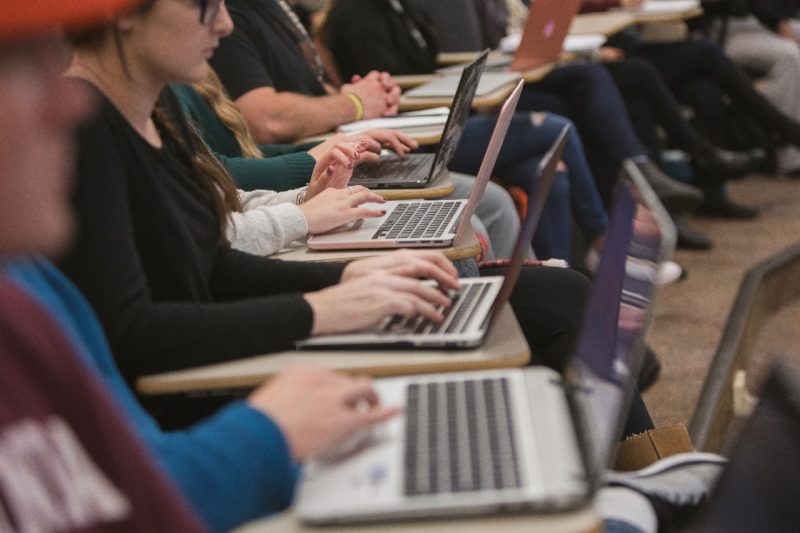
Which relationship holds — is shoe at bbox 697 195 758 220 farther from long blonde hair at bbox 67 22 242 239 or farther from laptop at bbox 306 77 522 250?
long blonde hair at bbox 67 22 242 239

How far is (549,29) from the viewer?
10.9 ft

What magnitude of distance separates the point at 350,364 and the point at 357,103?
5.29 feet

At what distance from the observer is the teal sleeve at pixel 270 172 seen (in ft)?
7.05

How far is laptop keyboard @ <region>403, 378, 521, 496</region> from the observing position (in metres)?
0.93

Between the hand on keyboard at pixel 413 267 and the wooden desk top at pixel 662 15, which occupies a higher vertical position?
the hand on keyboard at pixel 413 267

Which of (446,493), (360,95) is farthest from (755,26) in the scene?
(446,493)

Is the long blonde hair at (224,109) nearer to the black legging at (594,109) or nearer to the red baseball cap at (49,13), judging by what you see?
the red baseball cap at (49,13)

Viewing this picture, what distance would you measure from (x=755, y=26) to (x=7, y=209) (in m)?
5.10

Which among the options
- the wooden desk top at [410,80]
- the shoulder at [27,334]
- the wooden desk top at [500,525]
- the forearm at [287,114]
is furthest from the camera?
the wooden desk top at [410,80]

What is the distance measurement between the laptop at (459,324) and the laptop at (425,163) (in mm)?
809

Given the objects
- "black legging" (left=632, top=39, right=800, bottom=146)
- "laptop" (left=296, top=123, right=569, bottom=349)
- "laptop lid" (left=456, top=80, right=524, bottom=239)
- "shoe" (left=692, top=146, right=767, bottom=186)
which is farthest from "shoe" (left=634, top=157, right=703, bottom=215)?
"laptop" (left=296, top=123, right=569, bottom=349)

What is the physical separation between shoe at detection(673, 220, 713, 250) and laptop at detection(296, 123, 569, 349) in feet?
9.29

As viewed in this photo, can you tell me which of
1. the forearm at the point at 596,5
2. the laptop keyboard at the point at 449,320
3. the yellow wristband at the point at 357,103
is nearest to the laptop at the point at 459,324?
the laptop keyboard at the point at 449,320

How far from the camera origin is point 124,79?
1.39 m
